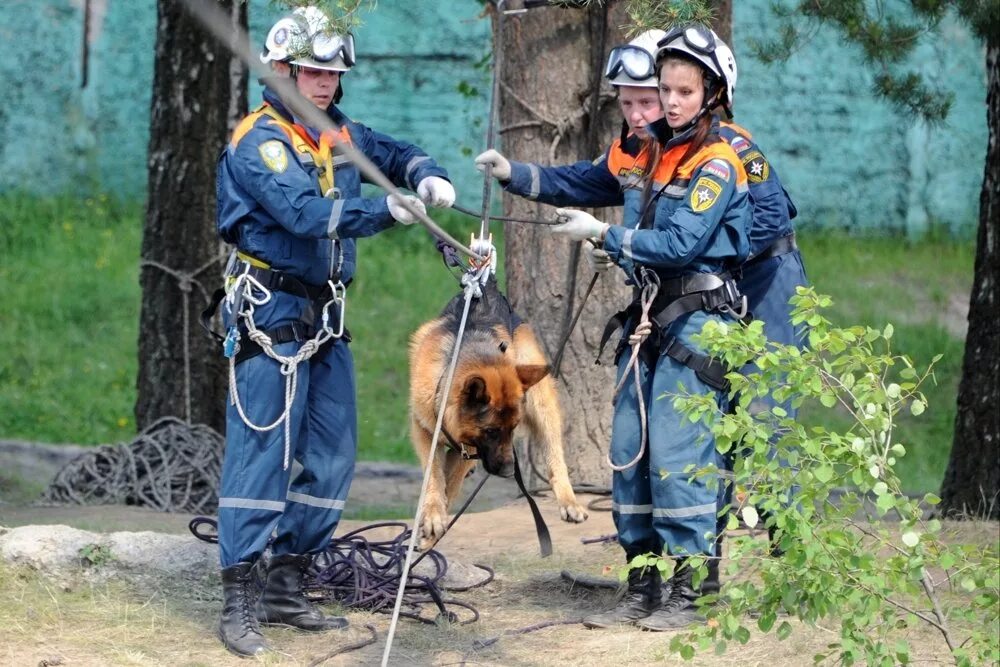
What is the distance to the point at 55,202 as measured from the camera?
15.0 metres

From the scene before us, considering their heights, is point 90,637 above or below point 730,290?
below

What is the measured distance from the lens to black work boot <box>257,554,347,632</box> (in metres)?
5.43

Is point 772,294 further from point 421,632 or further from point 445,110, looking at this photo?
point 445,110

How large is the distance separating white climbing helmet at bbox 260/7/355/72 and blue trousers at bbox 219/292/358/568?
841mm

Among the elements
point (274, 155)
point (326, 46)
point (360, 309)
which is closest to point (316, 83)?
point (326, 46)

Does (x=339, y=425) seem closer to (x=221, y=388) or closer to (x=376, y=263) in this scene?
(x=221, y=388)

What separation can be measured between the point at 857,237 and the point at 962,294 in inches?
53.9

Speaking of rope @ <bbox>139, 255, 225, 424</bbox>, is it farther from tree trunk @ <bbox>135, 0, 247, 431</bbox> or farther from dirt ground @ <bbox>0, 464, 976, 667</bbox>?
dirt ground @ <bbox>0, 464, 976, 667</bbox>

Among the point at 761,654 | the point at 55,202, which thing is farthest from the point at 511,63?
the point at 55,202

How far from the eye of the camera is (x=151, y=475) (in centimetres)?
846

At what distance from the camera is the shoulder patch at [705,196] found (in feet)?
16.6

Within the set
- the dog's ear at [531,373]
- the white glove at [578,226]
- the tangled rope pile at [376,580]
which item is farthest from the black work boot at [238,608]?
the white glove at [578,226]

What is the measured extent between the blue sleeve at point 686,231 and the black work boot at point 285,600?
1.72 meters

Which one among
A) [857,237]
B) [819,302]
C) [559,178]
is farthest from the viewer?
[857,237]
